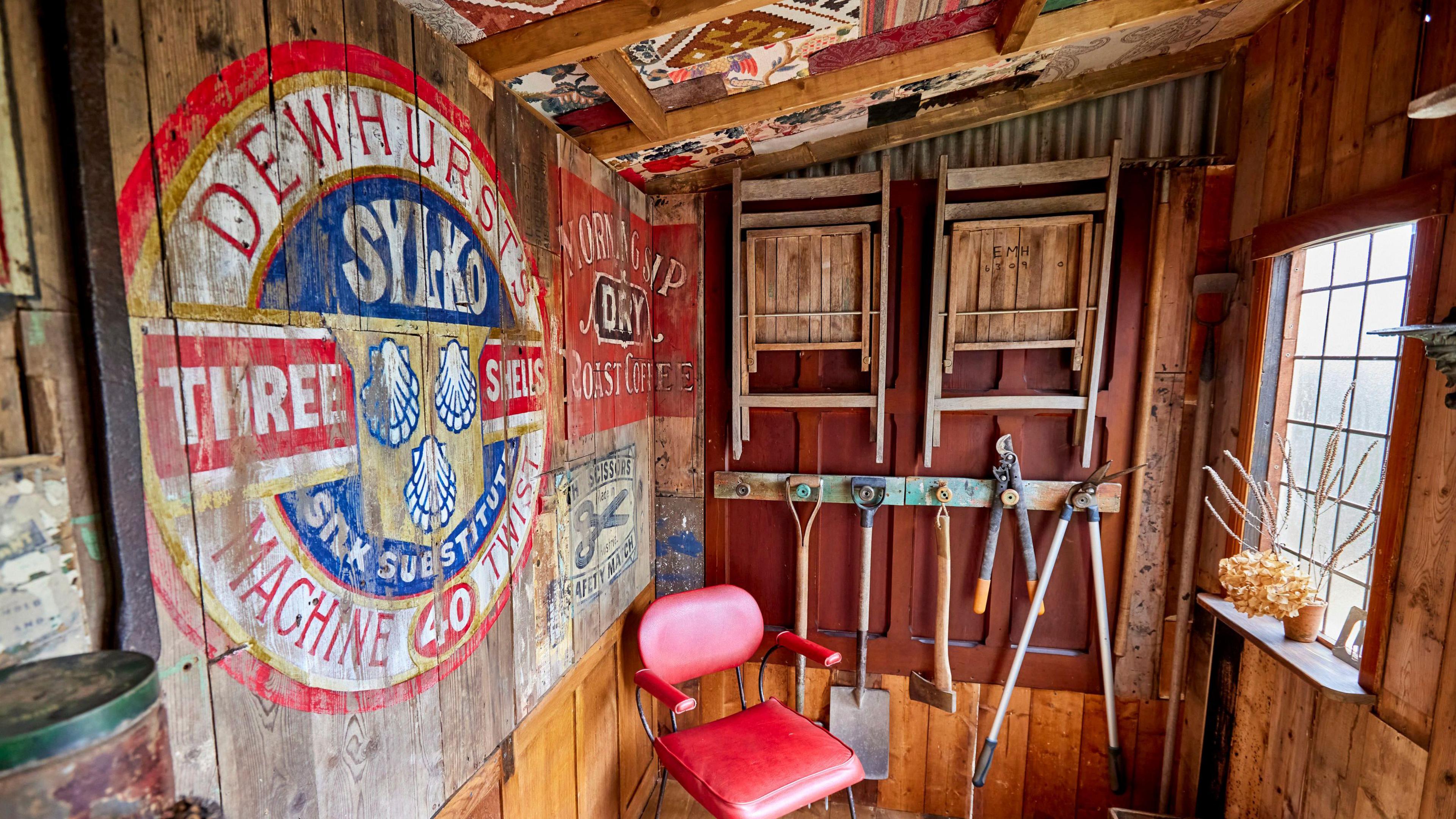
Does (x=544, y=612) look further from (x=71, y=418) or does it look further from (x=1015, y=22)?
(x=1015, y=22)

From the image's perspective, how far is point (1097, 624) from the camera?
240cm

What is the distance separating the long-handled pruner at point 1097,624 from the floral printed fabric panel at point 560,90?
2.24 m

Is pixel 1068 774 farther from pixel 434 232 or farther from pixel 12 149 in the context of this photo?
pixel 12 149

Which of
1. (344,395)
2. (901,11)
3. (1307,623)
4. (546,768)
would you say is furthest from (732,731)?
(901,11)

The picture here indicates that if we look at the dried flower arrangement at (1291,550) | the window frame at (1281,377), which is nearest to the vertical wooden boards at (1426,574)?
the dried flower arrangement at (1291,550)

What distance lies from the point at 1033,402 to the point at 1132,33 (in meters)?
1.29

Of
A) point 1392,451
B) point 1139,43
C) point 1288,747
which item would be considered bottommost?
point 1288,747

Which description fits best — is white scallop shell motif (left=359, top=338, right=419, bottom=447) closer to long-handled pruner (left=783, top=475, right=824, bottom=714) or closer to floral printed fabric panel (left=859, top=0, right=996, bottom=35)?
floral printed fabric panel (left=859, top=0, right=996, bottom=35)

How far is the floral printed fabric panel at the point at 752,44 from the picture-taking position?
4.79 feet

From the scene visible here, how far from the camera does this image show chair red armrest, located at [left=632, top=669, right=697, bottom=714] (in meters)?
1.84

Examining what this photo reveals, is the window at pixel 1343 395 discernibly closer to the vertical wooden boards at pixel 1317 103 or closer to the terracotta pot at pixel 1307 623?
the terracotta pot at pixel 1307 623

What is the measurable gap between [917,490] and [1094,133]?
1.62 metres

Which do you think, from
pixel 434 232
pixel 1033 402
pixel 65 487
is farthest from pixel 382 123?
pixel 1033 402

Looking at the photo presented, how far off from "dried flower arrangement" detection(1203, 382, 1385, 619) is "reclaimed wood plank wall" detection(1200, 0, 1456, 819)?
13cm
